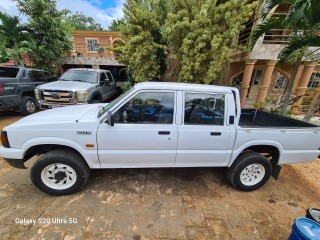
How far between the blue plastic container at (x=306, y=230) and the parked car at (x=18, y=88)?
810 centimetres

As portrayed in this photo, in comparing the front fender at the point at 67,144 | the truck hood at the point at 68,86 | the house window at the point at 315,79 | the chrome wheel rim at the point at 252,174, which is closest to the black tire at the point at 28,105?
the truck hood at the point at 68,86

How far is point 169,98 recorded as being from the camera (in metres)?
2.65

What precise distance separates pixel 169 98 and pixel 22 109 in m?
6.88

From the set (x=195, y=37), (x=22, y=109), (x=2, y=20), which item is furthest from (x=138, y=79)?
(x=2, y=20)

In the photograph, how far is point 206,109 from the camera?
279 cm

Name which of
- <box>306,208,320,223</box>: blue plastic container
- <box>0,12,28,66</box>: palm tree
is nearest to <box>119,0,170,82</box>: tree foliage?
<box>306,208,320,223</box>: blue plastic container

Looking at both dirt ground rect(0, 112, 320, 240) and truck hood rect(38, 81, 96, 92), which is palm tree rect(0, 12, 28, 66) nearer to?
truck hood rect(38, 81, 96, 92)

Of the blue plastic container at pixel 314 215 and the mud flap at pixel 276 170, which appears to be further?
the mud flap at pixel 276 170

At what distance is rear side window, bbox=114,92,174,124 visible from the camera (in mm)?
2617

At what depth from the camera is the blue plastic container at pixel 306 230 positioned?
1.74 meters

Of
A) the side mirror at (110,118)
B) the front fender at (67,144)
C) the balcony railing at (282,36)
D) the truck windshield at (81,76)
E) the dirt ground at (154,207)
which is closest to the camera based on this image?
the dirt ground at (154,207)

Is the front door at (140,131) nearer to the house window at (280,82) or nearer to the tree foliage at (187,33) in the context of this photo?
the tree foliage at (187,33)

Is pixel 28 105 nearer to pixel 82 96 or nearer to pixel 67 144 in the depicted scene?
pixel 82 96

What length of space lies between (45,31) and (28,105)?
639 centimetres
